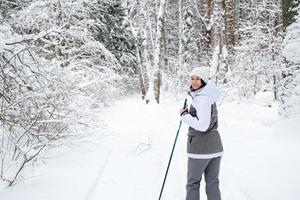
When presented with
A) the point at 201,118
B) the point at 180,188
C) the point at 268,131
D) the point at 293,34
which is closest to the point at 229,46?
the point at 268,131

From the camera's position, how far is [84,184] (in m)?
6.29

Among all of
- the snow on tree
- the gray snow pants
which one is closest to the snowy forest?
the snow on tree

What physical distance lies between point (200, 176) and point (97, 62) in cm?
1613

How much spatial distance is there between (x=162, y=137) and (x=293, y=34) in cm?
412

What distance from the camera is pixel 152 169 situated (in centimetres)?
721

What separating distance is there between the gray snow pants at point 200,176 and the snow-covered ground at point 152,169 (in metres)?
0.78

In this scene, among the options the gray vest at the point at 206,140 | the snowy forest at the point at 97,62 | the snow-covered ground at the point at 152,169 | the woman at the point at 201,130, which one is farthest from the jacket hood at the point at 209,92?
the snowy forest at the point at 97,62

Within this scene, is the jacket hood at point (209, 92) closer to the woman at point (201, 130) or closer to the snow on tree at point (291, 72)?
the woman at point (201, 130)

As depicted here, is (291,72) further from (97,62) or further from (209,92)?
(97,62)

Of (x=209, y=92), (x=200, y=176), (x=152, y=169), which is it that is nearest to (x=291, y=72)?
(x=152, y=169)

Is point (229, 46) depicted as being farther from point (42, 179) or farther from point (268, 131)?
point (42, 179)

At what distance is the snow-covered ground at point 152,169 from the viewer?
5805mm

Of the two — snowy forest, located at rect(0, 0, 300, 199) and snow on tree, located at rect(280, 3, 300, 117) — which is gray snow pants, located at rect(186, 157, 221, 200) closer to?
snowy forest, located at rect(0, 0, 300, 199)

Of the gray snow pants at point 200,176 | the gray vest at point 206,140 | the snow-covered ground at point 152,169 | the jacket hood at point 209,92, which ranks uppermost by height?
the jacket hood at point 209,92
